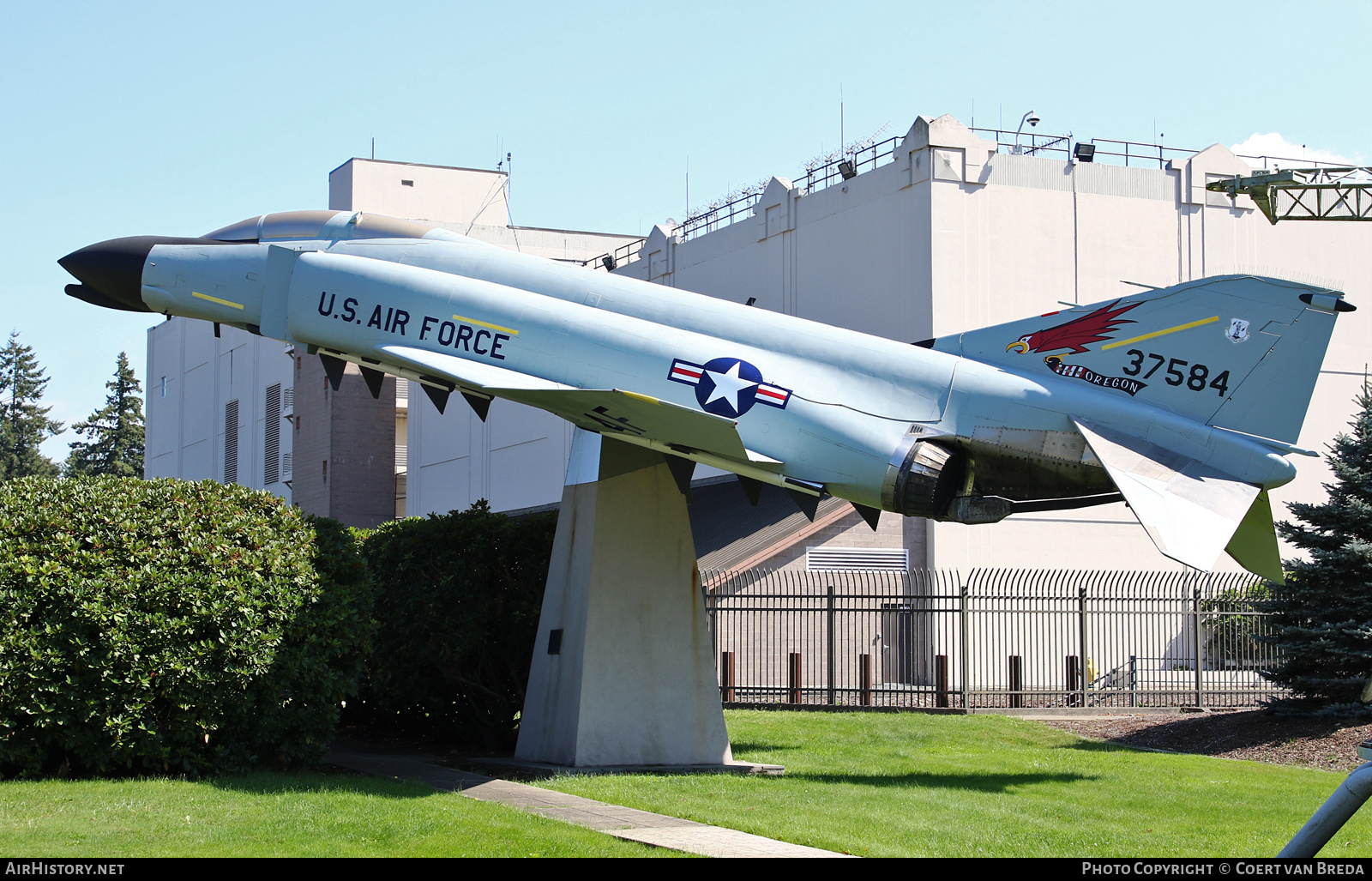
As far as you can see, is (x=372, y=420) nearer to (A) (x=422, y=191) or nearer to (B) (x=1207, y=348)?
(A) (x=422, y=191)

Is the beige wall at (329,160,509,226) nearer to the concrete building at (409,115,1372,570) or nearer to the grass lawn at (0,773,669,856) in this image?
the concrete building at (409,115,1372,570)

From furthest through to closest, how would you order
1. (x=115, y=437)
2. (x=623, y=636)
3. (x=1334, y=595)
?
(x=115, y=437)
(x=1334, y=595)
(x=623, y=636)

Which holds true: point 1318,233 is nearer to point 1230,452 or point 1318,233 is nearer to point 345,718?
point 1230,452

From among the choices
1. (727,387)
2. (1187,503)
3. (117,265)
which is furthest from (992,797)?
(117,265)

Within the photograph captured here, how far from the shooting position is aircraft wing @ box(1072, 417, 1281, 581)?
10.9 m

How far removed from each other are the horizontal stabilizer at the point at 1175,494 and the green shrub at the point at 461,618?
7786mm

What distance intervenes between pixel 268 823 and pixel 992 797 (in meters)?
6.75

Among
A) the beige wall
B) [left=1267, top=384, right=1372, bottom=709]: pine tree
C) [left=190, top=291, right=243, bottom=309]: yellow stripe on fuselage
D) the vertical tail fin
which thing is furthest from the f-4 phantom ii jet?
the beige wall

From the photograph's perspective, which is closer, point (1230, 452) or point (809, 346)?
point (1230, 452)

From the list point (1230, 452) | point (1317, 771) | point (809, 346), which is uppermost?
point (809, 346)

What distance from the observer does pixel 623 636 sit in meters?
14.2

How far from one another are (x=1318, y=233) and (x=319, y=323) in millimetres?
26254
